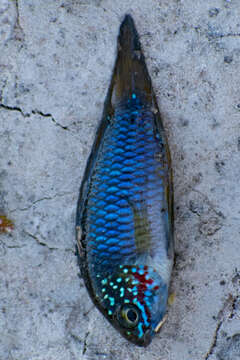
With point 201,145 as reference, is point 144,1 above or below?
above

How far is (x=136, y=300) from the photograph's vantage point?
1.62 m

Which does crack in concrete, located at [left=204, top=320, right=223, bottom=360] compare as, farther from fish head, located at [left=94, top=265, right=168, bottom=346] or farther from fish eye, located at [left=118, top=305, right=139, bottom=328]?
fish eye, located at [left=118, top=305, right=139, bottom=328]

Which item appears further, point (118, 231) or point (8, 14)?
point (8, 14)

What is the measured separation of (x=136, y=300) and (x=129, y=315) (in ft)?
0.26

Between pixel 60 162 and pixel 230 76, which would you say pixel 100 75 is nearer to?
pixel 60 162

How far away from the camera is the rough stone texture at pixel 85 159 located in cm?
195

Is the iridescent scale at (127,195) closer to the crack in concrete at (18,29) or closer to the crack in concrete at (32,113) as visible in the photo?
the crack in concrete at (32,113)

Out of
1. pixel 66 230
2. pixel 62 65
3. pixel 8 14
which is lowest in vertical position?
pixel 66 230

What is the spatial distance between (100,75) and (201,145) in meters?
0.68

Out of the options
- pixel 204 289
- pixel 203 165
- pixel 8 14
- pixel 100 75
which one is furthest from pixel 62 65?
pixel 204 289

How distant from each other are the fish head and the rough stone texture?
0.33 meters

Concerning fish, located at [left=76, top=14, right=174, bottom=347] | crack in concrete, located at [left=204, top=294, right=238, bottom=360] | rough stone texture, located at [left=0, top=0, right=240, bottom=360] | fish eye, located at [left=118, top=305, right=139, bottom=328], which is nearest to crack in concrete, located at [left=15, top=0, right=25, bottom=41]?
rough stone texture, located at [left=0, top=0, right=240, bottom=360]

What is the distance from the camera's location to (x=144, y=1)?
1968 mm

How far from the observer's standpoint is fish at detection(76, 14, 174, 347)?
1634mm
